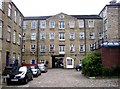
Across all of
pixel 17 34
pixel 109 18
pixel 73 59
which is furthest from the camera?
pixel 73 59

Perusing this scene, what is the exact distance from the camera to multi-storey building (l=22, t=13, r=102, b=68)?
4988 cm

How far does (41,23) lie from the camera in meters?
50.8

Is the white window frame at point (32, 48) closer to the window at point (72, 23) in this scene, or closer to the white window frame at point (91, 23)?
the window at point (72, 23)

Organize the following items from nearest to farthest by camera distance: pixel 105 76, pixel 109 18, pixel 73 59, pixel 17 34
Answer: pixel 105 76
pixel 17 34
pixel 109 18
pixel 73 59

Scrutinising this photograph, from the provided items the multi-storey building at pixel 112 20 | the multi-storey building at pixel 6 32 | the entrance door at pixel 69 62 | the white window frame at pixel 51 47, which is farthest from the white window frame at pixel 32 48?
the multi-storey building at pixel 6 32

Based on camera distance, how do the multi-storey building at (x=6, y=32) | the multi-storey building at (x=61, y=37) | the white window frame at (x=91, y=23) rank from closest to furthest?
the multi-storey building at (x=6, y=32) → the multi-storey building at (x=61, y=37) → the white window frame at (x=91, y=23)

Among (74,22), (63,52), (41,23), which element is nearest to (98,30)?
(74,22)

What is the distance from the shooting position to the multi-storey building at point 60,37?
49.9m

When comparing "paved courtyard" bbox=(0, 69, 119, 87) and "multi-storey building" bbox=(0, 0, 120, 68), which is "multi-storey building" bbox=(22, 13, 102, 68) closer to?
"multi-storey building" bbox=(0, 0, 120, 68)

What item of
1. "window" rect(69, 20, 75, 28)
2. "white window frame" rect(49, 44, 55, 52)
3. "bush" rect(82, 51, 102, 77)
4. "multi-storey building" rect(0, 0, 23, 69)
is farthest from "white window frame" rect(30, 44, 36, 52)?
"bush" rect(82, 51, 102, 77)

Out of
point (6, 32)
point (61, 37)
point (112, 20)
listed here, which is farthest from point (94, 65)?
point (61, 37)

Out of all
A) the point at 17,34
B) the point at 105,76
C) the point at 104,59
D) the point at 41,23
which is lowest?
the point at 105,76

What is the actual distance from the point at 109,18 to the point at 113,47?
882 inches

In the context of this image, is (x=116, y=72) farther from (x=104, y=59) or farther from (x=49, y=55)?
(x=49, y=55)
